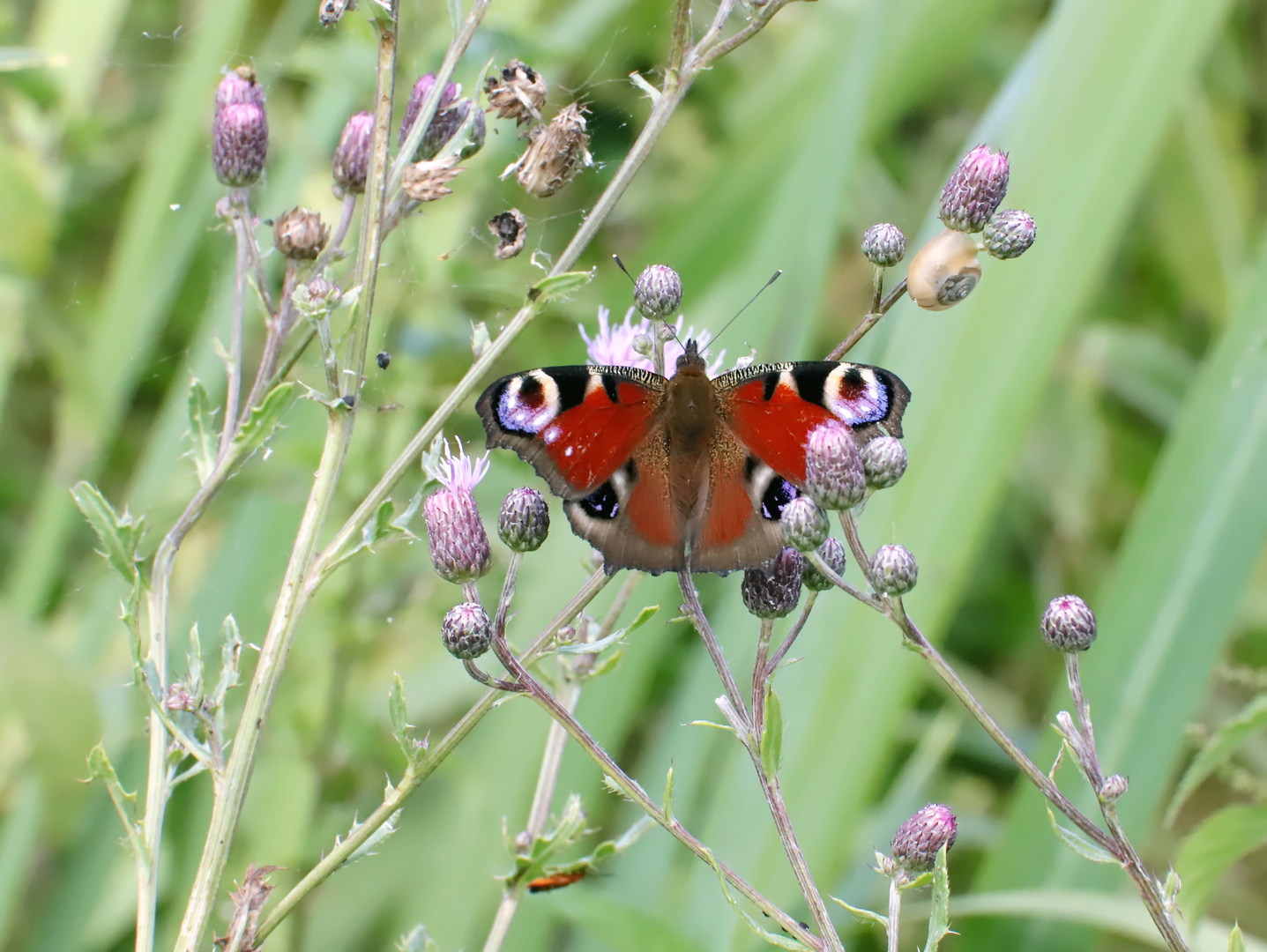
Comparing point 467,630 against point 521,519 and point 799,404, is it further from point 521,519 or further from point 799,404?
point 799,404

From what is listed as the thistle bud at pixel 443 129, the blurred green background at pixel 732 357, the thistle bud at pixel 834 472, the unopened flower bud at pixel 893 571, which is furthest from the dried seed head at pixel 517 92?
the unopened flower bud at pixel 893 571

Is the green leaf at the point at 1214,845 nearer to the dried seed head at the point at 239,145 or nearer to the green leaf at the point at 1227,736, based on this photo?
the green leaf at the point at 1227,736

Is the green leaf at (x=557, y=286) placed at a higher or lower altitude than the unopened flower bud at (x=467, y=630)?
higher

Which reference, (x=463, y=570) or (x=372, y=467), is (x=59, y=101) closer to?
(x=372, y=467)

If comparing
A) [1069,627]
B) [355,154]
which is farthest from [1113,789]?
[355,154]

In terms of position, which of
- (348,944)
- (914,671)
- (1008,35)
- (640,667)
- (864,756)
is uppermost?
(1008,35)

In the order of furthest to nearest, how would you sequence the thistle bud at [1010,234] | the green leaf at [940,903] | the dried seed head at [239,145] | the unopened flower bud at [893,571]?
the dried seed head at [239,145]
the thistle bud at [1010,234]
the unopened flower bud at [893,571]
the green leaf at [940,903]

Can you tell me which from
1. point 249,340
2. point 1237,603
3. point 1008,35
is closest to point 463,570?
point 1237,603
